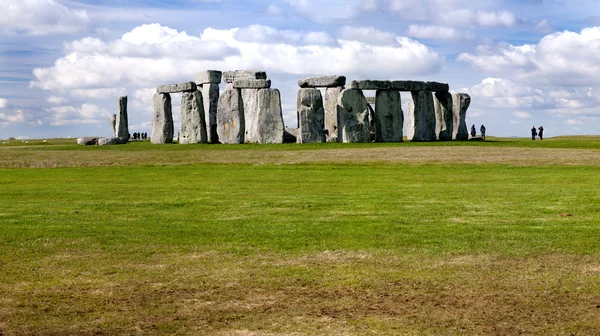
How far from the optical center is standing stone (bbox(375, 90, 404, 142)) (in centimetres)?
3819

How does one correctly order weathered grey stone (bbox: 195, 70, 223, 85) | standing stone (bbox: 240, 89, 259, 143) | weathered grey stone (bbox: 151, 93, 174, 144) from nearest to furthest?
standing stone (bbox: 240, 89, 259, 143)
weathered grey stone (bbox: 195, 70, 223, 85)
weathered grey stone (bbox: 151, 93, 174, 144)

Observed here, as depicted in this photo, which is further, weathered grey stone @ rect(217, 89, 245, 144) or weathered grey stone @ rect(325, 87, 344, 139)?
weathered grey stone @ rect(325, 87, 344, 139)

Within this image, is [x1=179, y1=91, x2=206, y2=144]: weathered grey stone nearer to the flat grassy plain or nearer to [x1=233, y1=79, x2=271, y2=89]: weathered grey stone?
[x1=233, y1=79, x2=271, y2=89]: weathered grey stone

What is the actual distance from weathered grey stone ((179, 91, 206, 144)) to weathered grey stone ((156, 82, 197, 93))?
48 centimetres

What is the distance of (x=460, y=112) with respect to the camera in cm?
4247

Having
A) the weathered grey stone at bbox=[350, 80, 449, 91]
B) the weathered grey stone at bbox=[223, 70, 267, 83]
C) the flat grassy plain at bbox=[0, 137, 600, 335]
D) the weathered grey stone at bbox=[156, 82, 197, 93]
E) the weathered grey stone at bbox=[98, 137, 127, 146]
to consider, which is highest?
the weathered grey stone at bbox=[223, 70, 267, 83]

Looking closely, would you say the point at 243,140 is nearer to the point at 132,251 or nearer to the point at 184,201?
the point at 184,201

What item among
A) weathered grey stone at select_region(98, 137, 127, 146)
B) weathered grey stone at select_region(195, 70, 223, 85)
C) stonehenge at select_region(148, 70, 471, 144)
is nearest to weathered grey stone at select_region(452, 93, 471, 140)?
stonehenge at select_region(148, 70, 471, 144)

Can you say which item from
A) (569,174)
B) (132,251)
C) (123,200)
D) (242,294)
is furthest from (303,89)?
(242,294)

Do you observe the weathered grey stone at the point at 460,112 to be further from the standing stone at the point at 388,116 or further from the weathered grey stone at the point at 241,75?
the weathered grey stone at the point at 241,75

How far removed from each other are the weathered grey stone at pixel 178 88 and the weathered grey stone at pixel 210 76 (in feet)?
3.52

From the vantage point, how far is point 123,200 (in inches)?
635

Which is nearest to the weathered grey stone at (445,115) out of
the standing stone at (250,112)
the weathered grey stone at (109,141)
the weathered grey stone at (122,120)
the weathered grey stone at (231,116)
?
the standing stone at (250,112)

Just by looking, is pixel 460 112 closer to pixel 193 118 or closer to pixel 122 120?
pixel 193 118
